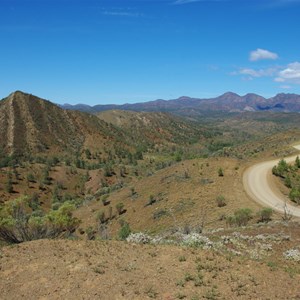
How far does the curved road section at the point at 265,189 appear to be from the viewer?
36562mm

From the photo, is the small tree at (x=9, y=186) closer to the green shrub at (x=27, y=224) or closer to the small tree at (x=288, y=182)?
the small tree at (x=288, y=182)

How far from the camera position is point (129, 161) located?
15538 cm

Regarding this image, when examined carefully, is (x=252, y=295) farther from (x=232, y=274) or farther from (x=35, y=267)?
(x=35, y=267)

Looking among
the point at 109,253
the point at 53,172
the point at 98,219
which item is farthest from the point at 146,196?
the point at 53,172

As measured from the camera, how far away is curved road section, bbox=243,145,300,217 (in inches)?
1439

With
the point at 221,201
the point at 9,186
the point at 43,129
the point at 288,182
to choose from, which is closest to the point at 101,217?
the point at 221,201

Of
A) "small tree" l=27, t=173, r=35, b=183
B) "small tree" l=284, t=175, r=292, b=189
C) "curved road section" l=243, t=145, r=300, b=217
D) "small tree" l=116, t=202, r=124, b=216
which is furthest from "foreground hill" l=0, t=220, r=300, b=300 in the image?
"small tree" l=27, t=173, r=35, b=183

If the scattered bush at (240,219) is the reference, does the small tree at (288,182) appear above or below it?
above

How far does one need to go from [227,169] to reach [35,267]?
36840mm

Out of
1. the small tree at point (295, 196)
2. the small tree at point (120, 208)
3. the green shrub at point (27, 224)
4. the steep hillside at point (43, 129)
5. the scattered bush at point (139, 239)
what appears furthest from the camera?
the steep hillside at point (43, 129)

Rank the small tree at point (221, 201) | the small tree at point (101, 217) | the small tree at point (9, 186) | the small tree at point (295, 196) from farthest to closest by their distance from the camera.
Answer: the small tree at point (9, 186)
the small tree at point (101, 217)
the small tree at point (295, 196)
the small tree at point (221, 201)

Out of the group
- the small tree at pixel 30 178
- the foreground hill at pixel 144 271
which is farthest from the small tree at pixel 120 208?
the small tree at pixel 30 178

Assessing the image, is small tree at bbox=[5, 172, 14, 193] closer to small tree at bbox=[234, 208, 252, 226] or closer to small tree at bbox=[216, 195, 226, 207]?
small tree at bbox=[216, 195, 226, 207]

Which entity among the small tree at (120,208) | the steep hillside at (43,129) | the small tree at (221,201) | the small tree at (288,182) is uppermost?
the steep hillside at (43,129)
